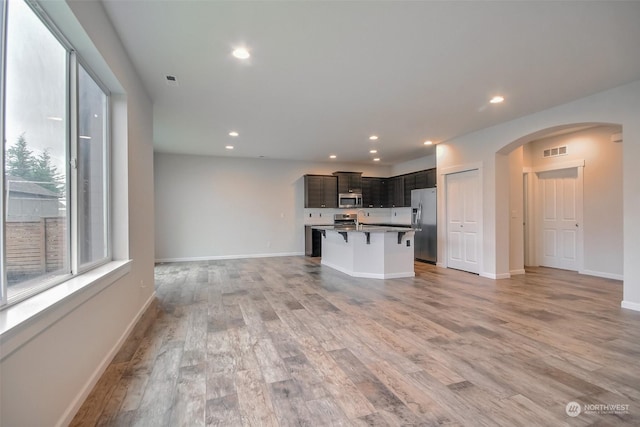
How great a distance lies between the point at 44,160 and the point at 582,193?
25.7 feet

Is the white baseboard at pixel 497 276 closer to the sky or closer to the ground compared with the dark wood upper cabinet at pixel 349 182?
closer to the ground

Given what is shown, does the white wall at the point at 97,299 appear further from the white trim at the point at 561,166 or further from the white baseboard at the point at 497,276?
the white trim at the point at 561,166

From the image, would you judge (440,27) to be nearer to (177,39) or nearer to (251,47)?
(251,47)

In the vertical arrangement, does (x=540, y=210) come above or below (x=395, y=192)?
below

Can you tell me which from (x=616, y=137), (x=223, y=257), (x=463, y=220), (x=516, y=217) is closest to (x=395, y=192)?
(x=463, y=220)

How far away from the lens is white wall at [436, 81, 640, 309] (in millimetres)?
3588

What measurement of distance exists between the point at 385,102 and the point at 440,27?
5.53 ft

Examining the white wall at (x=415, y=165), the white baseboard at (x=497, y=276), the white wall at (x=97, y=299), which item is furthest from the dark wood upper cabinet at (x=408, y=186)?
the white wall at (x=97, y=299)

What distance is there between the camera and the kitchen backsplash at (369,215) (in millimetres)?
8664

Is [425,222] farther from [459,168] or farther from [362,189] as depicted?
[362,189]

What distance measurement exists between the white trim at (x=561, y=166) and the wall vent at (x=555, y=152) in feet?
0.68

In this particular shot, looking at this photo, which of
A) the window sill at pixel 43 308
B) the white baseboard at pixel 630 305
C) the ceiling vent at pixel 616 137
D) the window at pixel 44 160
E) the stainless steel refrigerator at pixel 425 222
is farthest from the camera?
the stainless steel refrigerator at pixel 425 222

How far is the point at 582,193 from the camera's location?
577cm

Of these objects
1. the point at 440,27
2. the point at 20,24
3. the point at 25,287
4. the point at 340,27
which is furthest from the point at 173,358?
the point at 440,27
